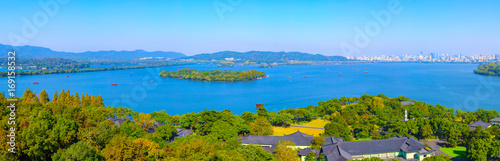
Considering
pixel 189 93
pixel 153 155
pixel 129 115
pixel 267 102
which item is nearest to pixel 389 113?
pixel 267 102

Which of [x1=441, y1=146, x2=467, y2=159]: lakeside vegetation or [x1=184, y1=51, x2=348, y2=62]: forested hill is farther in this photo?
[x1=184, y1=51, x2=348, y2=62]: forested hill

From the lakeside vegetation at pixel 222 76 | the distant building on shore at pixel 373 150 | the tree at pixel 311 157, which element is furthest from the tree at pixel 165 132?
the lakeside vegetation at pixel 222 76

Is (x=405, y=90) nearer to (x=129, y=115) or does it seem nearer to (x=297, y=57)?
(x=129, y=115)

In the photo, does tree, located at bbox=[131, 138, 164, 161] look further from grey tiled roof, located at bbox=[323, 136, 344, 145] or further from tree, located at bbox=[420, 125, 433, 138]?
tree, located at bbox=[420, 125, 433, 138]

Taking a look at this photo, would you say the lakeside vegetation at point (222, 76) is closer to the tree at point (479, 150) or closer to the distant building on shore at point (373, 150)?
the distant building on shore at point (373, 150)

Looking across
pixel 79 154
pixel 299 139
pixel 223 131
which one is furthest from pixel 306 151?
pixel 79 154

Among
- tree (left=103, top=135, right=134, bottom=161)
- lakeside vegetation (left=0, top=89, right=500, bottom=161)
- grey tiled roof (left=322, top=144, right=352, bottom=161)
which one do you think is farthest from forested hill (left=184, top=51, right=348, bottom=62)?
tree (left=103, top=135, right=134, bottom=161)
